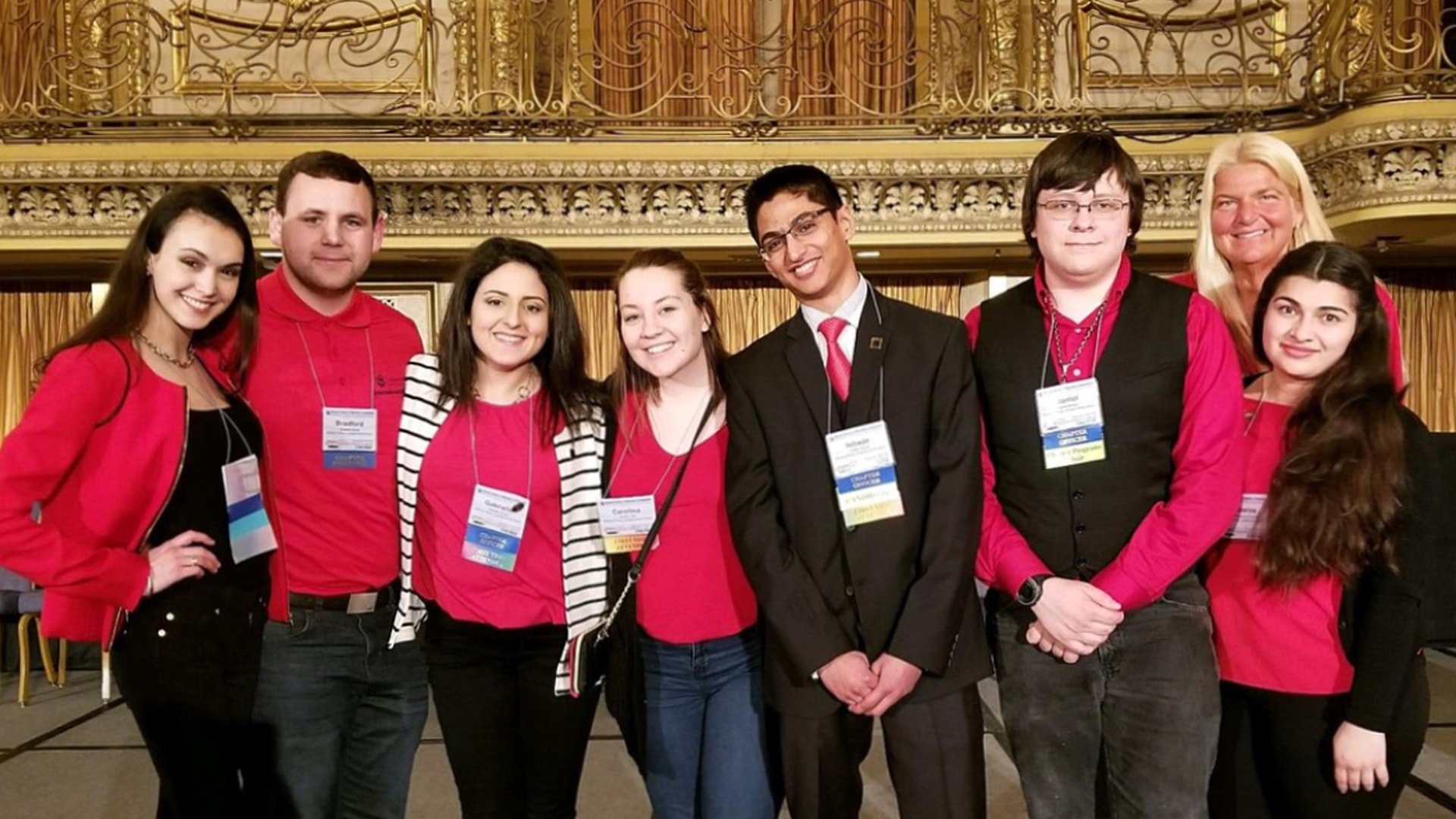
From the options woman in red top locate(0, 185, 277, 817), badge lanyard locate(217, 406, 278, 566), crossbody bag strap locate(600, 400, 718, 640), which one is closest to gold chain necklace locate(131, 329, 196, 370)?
woman in red top locate(0, 185, 277, 817)

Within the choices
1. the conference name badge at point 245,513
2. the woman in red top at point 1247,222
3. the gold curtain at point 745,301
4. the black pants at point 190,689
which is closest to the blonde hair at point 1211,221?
the woman in red top at point 1247,222

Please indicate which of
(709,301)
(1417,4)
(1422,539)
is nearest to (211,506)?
(709,301)

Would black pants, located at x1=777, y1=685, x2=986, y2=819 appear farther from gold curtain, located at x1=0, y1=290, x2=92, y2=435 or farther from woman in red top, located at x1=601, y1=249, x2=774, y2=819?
gold curtain, located at x1=0, y1=290, x2=92, y2=435

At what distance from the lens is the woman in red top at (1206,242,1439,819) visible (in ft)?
5.58

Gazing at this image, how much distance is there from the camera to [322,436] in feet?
6.66

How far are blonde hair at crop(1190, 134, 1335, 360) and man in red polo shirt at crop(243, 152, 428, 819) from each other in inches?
75.9

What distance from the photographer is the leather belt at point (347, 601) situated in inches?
78.2

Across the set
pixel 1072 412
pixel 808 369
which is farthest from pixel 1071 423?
pixel 808 369

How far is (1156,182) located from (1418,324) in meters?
2.66

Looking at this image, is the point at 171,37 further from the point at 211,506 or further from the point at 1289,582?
the point at 1289,582

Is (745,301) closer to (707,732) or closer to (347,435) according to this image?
(347,435)

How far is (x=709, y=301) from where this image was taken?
2.06m

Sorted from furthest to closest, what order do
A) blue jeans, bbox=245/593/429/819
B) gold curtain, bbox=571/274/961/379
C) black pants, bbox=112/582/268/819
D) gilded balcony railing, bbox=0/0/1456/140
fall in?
gold curtain, bbox=571/274/961/379 < gilded balcony railing, bbox=0/0/1456/140 < blue jeans, bbox=245/593/429/819 < black pants, bbox=112/582/268/819

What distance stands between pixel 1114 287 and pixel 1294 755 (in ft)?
3.06
